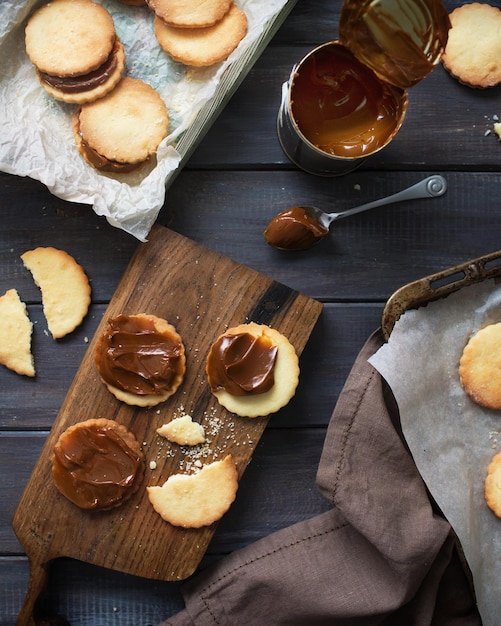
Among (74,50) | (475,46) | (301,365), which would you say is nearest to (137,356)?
(301,365)

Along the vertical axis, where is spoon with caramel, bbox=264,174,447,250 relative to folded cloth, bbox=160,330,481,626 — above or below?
above

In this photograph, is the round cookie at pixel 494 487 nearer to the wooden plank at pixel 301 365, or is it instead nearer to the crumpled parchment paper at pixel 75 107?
the wooden plank at pixel 301 365

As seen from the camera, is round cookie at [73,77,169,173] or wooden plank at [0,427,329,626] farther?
wooden plank at [0,427,329,626]

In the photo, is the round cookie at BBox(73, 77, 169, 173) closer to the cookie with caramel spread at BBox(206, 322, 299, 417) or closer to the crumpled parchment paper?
the crumpled parchment paper

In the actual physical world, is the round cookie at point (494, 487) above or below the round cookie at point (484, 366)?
below

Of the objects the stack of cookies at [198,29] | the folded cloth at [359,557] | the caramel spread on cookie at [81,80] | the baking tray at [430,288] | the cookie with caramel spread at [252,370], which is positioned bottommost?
the folded cloth at [359,557]

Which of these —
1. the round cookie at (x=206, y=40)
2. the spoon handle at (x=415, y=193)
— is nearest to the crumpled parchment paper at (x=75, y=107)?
the round cookie at (x=206, y=40)

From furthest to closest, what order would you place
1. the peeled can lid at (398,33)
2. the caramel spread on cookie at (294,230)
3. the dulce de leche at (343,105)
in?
the caramel spread on cookie at (294,230)
the dulce de leche at (343,105)
the peeled can lid at (398,33)

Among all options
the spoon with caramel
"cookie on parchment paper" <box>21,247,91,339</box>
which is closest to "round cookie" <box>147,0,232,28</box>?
the spoon with caramel
